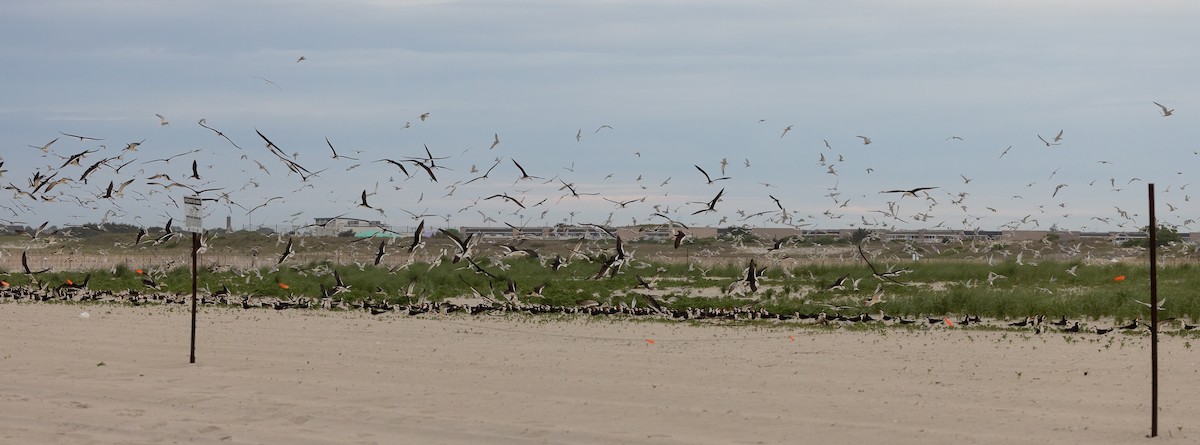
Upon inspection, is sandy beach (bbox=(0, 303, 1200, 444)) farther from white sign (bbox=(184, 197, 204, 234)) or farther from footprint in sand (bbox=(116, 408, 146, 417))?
white sign (bbox=(184, 197, 204, 234))

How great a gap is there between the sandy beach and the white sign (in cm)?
165

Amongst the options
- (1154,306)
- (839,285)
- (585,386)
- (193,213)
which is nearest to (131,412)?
(193,213)

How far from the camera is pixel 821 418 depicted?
34.4 ft

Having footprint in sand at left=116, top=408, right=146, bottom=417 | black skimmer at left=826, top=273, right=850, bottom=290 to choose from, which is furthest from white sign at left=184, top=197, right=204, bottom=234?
black skimmer at left=826, top=273, right=850, bottom=290

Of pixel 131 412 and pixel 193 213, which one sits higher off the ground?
pixel 193 213

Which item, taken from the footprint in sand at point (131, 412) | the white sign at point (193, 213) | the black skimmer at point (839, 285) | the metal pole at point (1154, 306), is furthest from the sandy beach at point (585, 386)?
the black skimmer at point (839, 285)

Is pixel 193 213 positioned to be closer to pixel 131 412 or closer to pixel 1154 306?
pixel 131 412

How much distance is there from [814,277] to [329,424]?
29.7 metres

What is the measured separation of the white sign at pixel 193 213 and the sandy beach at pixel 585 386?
1.65 meters

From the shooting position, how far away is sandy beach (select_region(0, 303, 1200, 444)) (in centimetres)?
991

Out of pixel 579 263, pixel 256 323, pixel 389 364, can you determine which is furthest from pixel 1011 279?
pixel 389 364

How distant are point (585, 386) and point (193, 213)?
4555 mm

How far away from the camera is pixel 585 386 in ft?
40.7

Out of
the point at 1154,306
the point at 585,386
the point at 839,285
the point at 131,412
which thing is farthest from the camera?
the point at 839,285
